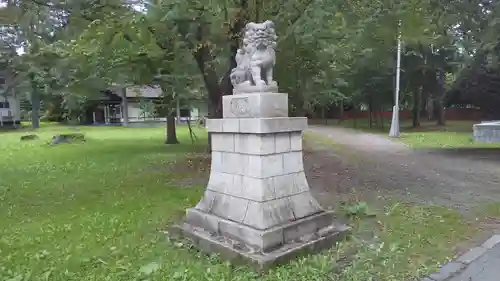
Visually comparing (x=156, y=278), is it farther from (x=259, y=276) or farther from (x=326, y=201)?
(x=326, y=201)

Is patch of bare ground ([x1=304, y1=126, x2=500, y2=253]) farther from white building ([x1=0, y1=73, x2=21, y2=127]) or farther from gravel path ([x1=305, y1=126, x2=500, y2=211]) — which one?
white building ([x1=0, y1=73, x2=21, y2=127])

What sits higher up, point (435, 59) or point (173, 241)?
point (435, 59)

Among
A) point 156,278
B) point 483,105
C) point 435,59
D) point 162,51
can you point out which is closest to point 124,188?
point 162,51

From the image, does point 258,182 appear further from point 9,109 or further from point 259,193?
point 9,109

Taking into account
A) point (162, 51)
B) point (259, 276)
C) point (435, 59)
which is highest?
point (435, 59)

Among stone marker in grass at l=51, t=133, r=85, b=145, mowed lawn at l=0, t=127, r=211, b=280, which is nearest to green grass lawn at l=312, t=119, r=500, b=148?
mowed lawn at l=0, t=127, r=211, b=280

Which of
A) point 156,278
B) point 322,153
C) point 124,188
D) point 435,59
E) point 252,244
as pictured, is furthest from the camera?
point 435,59

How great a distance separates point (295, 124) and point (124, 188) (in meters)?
4.88

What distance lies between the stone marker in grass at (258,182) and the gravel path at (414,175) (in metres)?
2.17

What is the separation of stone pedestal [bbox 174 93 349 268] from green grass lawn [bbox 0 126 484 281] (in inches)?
10.1

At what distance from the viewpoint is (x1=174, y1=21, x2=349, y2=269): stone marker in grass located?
4457 mm

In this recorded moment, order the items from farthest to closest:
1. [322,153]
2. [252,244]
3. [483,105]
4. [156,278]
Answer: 1. [483,105]
2. [322,153]
3. [252,244]
4. [156,278]

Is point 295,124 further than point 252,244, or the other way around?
point 295,124

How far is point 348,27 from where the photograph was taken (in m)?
8.86
